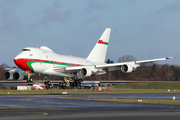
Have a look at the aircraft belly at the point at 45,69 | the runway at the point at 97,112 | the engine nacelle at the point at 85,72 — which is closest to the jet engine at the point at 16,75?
the aircraft belly at the point at 45,69

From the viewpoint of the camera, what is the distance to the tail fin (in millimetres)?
74219

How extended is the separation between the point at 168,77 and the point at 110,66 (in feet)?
261

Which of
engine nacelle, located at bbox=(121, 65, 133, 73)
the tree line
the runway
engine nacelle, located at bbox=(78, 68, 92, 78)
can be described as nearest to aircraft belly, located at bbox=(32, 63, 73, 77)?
engine nacelle, located at bbox=(78, 68, 92, 78)

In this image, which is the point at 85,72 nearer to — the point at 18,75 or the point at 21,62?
the point at 21,62

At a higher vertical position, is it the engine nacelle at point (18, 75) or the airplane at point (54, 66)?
the airplane at point (54, 66)

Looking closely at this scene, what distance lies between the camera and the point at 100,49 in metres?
75.7

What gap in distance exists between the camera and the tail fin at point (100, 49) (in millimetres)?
74219

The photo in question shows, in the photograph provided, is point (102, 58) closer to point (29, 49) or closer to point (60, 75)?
point (60, 75)

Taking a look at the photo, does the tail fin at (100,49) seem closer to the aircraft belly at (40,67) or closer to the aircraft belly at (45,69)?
the aircraft belly at (45,69)

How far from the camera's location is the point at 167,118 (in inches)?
952

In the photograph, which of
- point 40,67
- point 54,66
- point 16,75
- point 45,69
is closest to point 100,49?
point 54,66

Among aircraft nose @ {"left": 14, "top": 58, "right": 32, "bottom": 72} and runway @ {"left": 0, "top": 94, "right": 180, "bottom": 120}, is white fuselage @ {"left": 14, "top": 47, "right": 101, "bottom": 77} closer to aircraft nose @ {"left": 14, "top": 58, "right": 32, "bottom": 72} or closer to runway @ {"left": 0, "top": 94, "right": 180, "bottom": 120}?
aircraft nose @ {"left": 14, "top": 58, "right": 32, "bottom": 72}

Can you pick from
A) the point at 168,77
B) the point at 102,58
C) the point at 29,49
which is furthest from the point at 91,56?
the point at 168,77

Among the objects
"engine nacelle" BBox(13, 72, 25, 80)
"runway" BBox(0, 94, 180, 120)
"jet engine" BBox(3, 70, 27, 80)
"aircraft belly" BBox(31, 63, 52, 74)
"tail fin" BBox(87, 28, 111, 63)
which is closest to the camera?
"runway" BBox(0, 94, 180, 120)
